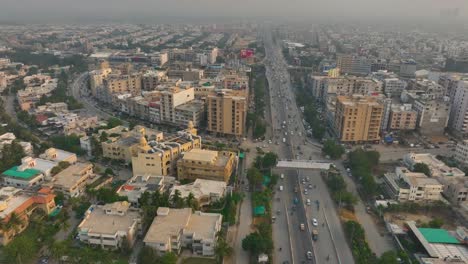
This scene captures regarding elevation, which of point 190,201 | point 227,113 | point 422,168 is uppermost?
point 227,113

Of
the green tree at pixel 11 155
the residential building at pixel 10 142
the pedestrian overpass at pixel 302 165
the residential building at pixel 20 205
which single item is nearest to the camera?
the residential building at pixel 20 205

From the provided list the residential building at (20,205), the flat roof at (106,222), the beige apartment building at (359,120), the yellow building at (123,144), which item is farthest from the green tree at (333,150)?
the residential building at (20,205)

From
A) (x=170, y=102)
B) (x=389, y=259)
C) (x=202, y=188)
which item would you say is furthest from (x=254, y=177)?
(x=170, y=102)

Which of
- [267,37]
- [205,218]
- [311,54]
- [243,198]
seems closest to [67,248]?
[205,218]

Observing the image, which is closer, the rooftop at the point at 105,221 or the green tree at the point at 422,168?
the rooftop at the point at 105,221

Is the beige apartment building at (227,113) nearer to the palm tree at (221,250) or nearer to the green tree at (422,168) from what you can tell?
the green tree at (422,168)

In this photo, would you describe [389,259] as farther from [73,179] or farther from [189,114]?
[189,114]

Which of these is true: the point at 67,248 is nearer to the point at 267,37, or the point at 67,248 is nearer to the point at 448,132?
the point at 448,132
